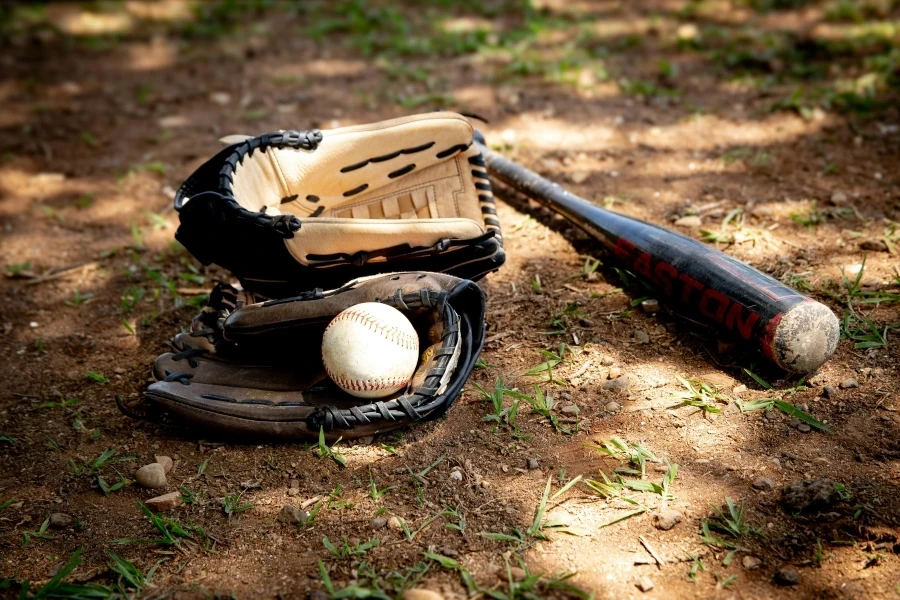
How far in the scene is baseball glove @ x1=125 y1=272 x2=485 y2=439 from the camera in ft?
9.21

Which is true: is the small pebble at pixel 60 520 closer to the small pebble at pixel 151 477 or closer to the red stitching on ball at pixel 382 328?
the small pebble at pixel 151 477

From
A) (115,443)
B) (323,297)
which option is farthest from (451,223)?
(115,443)

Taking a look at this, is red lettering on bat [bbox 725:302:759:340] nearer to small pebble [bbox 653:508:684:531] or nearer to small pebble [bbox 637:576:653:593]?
small pebble [bbox 653:508:684:531]

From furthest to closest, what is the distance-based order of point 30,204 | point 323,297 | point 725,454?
1. point 30,204
2. point 323,297
3. point 725,454

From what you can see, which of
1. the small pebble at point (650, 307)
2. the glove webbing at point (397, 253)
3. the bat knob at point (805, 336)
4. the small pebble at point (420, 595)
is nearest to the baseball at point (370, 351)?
the glove webbing at point (397, 253)

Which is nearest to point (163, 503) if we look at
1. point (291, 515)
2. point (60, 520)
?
point (60, 520)

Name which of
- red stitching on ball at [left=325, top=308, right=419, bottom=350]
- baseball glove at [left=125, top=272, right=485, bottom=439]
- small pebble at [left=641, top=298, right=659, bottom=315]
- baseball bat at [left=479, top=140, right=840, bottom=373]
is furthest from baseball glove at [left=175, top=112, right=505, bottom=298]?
small pebble at [left=641, top=298, right=659, bottom=315]

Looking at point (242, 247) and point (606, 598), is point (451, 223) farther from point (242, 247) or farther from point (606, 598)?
point (606, 598)

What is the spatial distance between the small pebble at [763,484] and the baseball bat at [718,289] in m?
0.51

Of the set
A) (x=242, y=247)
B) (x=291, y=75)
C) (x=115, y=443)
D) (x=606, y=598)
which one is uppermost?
(x=291, y=75)

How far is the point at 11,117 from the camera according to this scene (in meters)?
5.46

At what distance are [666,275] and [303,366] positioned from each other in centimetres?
161

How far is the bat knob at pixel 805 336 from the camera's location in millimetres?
2738

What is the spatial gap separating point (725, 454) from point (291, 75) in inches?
181
